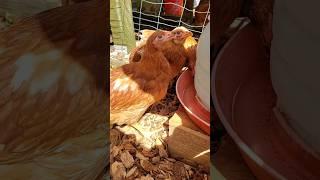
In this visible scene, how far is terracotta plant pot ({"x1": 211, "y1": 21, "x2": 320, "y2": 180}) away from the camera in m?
0.36

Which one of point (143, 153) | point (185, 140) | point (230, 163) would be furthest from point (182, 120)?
point (230, 163)

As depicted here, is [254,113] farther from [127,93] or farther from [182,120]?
[127,93]

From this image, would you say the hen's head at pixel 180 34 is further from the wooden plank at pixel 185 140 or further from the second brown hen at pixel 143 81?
the wooden plank at pixel 185 140

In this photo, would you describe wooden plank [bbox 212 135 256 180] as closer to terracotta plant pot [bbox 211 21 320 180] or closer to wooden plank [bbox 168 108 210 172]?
terracotta plant pot [bbox 211 21 320 180]

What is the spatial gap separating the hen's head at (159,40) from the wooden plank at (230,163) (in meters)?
0.49

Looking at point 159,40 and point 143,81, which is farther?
point 143,81

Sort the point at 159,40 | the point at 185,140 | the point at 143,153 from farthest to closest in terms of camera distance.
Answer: the point at 159,40, the point at 185,140, the point at 143,153

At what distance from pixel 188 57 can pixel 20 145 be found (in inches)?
22.3

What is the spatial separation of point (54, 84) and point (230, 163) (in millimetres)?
241

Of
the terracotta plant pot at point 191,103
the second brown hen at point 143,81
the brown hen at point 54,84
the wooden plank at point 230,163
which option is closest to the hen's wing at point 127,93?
the second brown hen at point 143,81

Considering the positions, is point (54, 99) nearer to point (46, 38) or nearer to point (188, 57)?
point (46, 38)

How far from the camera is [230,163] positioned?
17.0 inches

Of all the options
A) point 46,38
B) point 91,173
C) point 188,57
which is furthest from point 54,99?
point 188,57

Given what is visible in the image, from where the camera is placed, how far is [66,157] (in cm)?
55
